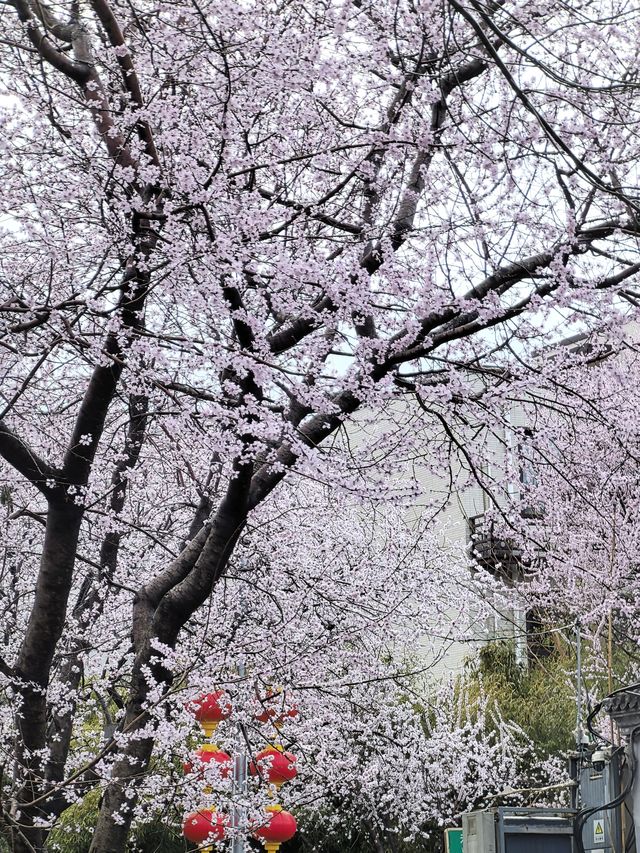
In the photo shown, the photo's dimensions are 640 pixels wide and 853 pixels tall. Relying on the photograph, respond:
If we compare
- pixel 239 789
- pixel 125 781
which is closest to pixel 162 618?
pixel 125 781

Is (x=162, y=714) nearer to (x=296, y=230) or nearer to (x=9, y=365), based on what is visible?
(x=9, y=365)

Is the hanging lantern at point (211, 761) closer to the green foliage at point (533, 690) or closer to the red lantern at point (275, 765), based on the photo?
the red lantern at point (275, 765)

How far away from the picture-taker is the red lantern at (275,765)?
9.66m

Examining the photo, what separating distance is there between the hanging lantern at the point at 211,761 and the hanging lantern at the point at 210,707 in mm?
380

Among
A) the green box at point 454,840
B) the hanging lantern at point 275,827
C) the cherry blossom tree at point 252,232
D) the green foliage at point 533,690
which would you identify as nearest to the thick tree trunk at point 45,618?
the cherry blossom tree at point 252,232

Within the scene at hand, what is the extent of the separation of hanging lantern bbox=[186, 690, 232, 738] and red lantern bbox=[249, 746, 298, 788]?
0.84m

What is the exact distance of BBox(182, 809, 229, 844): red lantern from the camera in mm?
9305

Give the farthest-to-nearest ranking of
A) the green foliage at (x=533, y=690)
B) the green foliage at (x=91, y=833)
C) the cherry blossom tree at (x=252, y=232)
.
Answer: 1. the green foliage at (x=533, y=690)
2. the green foliage at (x=91, y=833)
3. the cherry blossom tree at (x=252, y=232)

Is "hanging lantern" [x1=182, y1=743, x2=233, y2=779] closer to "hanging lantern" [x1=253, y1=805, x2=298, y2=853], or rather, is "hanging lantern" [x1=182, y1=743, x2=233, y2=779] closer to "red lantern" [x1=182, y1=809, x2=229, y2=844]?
"red lantern" [x1=182, y1=809, x2=229, y2=844]

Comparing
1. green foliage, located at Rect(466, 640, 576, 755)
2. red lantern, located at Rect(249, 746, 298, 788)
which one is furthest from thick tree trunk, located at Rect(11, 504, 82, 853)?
green foliage, located at Rect(466, 640, 576, 755)

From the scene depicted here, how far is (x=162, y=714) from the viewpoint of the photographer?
7.81m

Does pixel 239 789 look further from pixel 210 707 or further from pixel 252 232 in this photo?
pixel 252 232

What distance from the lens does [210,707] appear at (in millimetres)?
8922

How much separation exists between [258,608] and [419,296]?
18.4 feet
